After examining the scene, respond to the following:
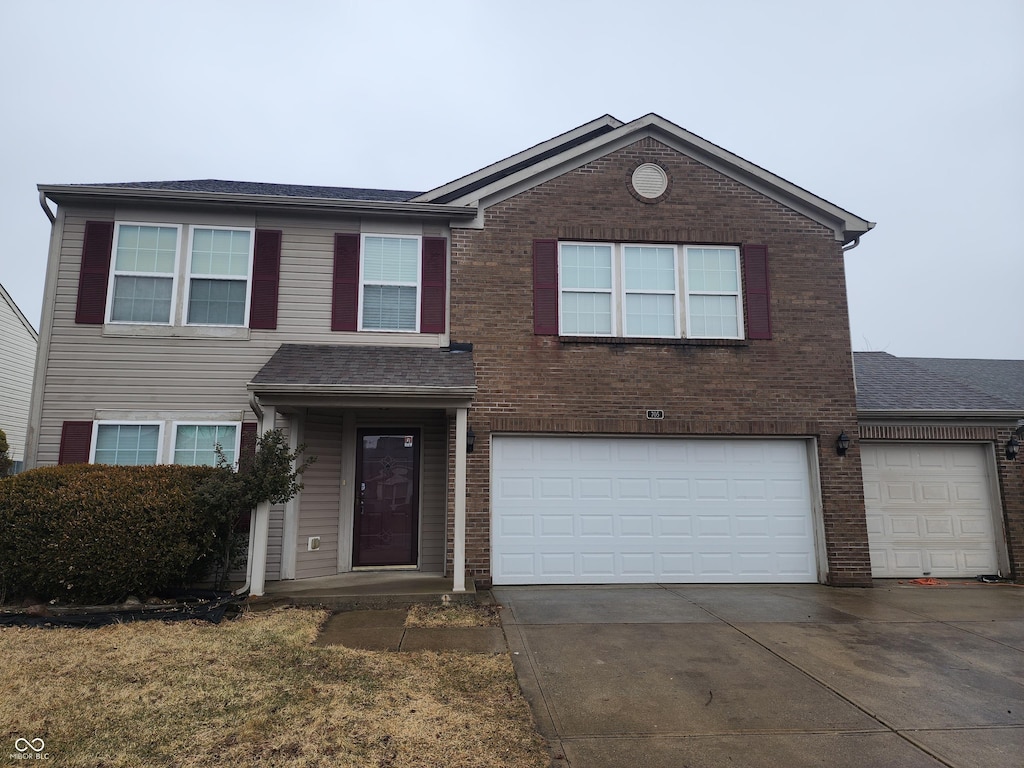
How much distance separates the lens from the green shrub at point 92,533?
651 centimetres

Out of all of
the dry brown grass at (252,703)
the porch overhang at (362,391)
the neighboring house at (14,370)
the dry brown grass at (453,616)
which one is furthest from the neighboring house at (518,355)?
the neighboring house at (14,370)

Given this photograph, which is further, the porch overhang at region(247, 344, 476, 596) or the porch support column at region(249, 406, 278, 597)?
the porch overhang at region(247, 344, 476, 596)

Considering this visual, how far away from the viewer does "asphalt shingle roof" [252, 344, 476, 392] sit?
751cm

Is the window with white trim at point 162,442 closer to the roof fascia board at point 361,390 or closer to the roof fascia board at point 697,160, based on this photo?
the roof fascia board at point 361,390

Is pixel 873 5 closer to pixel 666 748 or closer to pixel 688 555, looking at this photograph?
pixel 688 555

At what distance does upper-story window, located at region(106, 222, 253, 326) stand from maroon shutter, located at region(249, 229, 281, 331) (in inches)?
4.3

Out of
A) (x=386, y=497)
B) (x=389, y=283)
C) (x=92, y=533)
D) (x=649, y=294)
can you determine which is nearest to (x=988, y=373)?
(x=649, y=294)

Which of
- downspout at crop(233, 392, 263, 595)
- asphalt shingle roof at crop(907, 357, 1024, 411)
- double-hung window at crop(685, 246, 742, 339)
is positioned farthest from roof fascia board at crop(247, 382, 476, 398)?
asphalt shingle roof at crop(907, 357, 1024, 411)

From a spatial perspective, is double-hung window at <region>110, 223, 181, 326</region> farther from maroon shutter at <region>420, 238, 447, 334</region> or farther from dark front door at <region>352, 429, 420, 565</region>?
maroon shutter at <region>420, 238, 447, 334</region>

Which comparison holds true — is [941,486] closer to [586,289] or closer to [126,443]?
[586,289]

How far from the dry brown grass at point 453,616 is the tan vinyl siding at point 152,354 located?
3808mm

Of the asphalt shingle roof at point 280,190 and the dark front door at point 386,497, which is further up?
the asphalt shingle roof at point 280,190

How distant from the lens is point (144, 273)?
864 centimetres

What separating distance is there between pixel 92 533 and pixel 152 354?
2.89 metres
